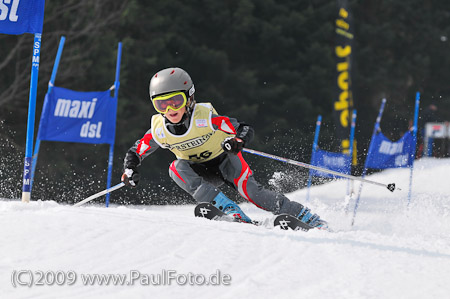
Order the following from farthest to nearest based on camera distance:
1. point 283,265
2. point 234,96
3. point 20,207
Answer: point 234,96 → point 20,207 → point 283,265

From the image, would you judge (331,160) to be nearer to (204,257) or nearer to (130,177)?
(130,177)

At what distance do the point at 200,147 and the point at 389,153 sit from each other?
4187mm

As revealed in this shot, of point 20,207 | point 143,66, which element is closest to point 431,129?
point 143,66

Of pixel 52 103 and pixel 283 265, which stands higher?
pixel 52 103

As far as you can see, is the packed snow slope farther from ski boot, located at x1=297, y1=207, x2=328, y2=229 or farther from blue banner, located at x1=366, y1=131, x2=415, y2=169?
blue banner, located at x1=366, y1=131, x2=415, y2=169

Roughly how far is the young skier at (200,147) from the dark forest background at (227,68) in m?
1.40

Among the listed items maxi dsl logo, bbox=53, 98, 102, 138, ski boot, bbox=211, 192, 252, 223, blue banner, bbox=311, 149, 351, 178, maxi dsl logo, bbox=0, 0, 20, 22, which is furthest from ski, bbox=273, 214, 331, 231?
blue banner, bbox=311, 149, 351, 178

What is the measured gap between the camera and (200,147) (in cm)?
480

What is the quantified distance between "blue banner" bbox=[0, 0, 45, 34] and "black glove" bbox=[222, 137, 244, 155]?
5.71 ft

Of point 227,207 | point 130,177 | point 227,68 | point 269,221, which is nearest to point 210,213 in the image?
point 227,207

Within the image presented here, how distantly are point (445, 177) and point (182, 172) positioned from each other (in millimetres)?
8039

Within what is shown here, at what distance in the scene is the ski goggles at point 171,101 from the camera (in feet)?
15.0

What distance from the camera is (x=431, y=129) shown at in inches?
703

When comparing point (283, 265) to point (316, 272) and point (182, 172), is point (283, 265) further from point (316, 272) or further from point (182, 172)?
point (182, 172)
